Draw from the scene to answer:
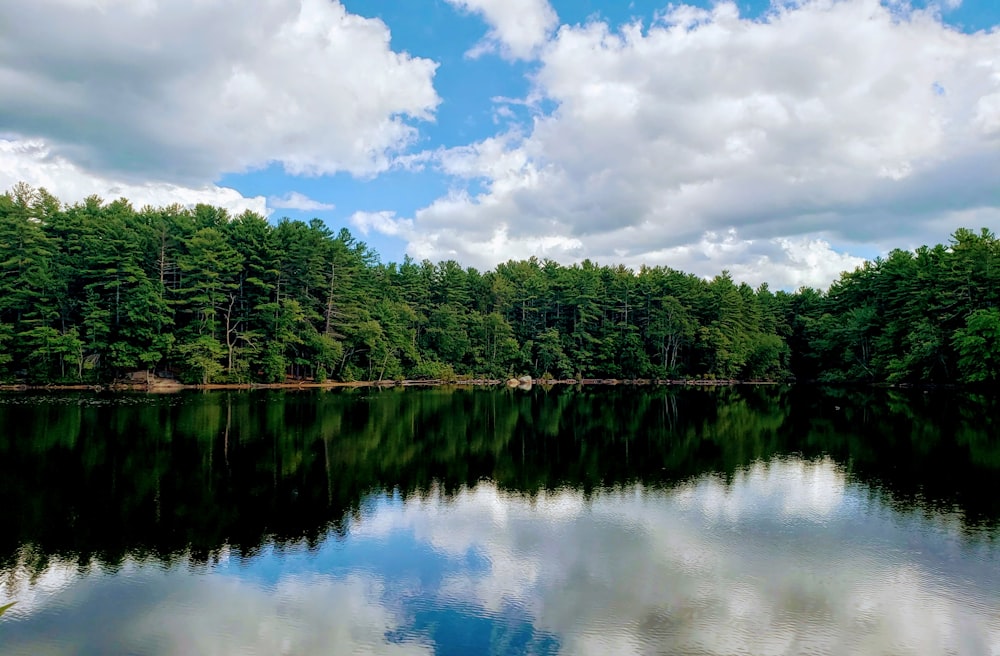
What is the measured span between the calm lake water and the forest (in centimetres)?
2416

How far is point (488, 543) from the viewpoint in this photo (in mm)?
12797

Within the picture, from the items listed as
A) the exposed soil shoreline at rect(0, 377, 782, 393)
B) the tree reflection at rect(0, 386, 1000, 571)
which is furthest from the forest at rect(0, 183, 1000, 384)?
the tree reflection at rect(0, 386, 1000, 571)

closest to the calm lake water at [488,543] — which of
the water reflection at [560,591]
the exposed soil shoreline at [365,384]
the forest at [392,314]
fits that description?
the water reflection at [560,591]

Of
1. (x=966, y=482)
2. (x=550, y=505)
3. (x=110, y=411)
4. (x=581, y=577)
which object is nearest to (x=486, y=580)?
(x=581, y=577)

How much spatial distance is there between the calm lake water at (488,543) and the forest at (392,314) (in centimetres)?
2416

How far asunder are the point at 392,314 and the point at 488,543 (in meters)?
50.3

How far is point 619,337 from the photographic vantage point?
2938 inches

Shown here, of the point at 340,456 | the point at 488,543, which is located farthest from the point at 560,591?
the point at 340,456

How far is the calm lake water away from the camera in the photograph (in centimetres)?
887

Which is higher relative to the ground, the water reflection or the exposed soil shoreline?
the exposed soil shoreline

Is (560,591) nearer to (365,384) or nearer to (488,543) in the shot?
(488,543)

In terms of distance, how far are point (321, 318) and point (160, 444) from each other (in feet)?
106

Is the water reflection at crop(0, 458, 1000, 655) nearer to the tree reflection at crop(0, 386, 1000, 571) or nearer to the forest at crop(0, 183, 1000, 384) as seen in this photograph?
the tree reflection at crop(0, 386, 1000, 571)

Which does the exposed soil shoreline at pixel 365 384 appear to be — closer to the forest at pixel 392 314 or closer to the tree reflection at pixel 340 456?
the forest at pixel 392 314
